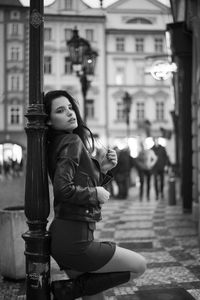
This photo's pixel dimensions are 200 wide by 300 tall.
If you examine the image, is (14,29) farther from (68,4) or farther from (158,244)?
(158,244)

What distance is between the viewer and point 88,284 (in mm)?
3133

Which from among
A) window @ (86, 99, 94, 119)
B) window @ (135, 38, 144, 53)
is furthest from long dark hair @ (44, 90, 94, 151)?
window @ (135, 38, 144, 53)

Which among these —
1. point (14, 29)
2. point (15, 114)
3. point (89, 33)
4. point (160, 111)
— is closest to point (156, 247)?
point (15, 114)

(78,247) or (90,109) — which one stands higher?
(90,109)

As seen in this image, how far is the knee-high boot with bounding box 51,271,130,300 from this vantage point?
10.3 feet

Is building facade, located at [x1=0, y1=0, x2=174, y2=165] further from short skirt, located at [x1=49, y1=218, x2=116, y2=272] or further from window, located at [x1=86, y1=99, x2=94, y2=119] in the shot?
short skirt, located at [x1=49, y1=218, x2=116, y2=272]

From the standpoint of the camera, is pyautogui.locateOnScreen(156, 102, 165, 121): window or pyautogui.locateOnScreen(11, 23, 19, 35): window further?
pyautogui.locateOnScreen(156, 102, 165, 121): window

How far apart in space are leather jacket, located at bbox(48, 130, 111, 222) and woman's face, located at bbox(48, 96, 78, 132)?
0.10 meters

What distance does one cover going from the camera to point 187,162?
1070cm

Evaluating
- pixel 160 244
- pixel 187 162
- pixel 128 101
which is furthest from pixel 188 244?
pixel 128 101

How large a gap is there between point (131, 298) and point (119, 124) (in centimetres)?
3956

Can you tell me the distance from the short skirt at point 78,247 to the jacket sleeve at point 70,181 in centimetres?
16

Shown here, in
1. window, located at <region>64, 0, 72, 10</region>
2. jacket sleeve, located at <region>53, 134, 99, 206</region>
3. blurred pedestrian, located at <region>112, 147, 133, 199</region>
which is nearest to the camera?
jacket sleeve, located at <region>53, 134, 99, 206</region>

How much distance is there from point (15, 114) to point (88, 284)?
3847cm
